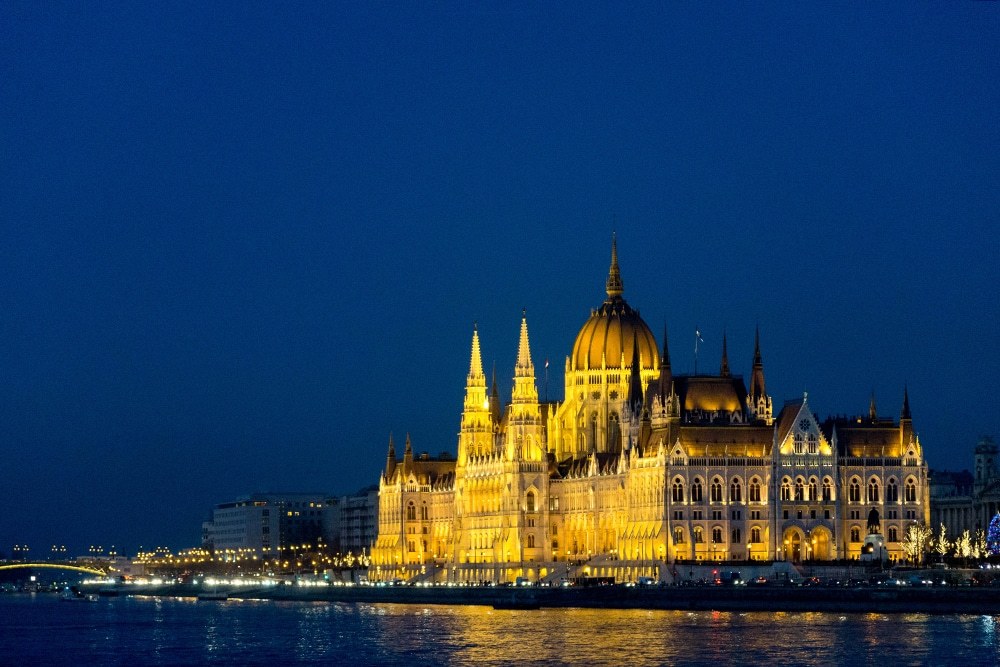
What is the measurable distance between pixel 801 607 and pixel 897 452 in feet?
110

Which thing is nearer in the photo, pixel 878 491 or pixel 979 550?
pixel 979 550

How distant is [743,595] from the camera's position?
173 metres

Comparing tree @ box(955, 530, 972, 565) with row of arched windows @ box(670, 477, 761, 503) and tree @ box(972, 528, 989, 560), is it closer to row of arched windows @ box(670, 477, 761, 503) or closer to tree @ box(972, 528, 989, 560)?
tree @ box(972, 528, 989, 560)

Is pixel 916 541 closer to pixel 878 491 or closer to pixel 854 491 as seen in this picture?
pixel 878 491

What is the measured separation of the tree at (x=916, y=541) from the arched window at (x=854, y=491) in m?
4.93

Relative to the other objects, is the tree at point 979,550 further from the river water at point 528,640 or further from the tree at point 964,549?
the river water at point 528,640

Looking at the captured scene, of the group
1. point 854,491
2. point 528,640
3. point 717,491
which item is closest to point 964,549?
point 854,491

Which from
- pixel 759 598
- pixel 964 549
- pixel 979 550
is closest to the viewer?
pixel 759 598

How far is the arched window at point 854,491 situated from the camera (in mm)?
195750

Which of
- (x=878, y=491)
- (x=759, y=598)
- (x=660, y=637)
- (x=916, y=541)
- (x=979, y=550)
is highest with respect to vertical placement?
(x=878, y=491)

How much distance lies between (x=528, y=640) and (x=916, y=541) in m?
57.4

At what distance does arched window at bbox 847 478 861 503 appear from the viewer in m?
196

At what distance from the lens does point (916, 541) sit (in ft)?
622

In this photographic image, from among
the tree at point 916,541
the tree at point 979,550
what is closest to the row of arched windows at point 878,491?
the tree at point 916,541
